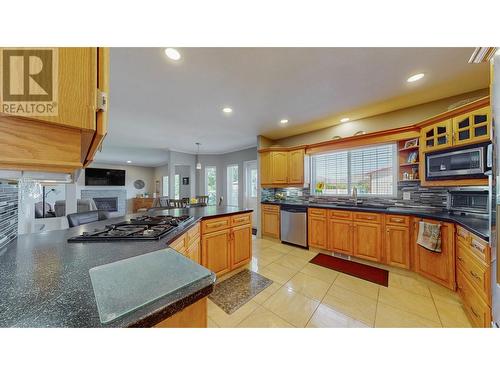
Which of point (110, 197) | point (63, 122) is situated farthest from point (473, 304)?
point (110, 197)

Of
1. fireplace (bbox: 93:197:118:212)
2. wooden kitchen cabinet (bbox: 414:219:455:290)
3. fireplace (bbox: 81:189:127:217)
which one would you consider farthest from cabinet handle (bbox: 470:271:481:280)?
fireplace (bbox: 93:197:118:212)

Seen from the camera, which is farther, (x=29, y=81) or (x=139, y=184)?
(x=139, y=184)

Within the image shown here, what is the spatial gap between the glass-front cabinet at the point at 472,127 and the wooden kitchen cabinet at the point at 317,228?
1.82 metres

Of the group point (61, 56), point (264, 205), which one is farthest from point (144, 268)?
point (264, 205)

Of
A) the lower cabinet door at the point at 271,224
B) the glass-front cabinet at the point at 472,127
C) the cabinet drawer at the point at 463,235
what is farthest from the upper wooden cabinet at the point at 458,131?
the lower cabinet door at the point at 271,224

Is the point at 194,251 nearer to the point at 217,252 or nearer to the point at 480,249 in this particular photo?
the point at 217,252

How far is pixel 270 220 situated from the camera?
12.8 feet

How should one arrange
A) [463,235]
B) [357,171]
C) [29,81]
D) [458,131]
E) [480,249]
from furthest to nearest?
1. [357,171]
2. [458,131]
3. [463,235]
4. [480,249]
5. [29,81]

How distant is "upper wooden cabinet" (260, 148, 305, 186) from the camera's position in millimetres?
3701

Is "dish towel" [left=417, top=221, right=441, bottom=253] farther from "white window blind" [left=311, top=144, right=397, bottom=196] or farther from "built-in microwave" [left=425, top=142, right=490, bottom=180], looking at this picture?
"white window blind" [left=311, top=144, right=397, bottom=196]

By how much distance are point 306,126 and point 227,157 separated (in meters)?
3.07

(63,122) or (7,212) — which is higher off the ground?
(63,122)

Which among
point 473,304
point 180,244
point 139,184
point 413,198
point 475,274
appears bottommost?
point 473,304

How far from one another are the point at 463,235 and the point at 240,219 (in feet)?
7.77
